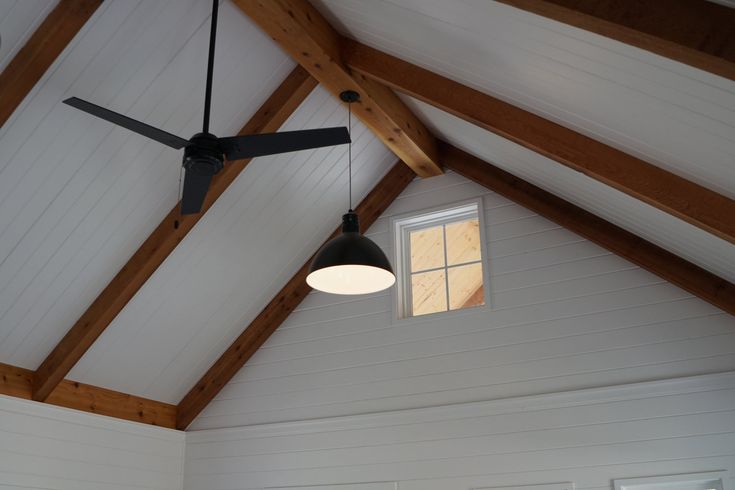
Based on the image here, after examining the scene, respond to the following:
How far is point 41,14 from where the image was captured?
3.72m

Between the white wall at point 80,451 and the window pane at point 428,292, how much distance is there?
2.43m

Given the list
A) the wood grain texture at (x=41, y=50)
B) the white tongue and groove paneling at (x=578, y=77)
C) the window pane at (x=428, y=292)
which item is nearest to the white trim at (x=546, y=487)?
the window pane at (x=428, y=292)

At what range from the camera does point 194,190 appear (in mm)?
3574

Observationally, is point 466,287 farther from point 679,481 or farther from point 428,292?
point 679,481

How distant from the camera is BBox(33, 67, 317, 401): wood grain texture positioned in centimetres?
496

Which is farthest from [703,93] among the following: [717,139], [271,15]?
[271,15]

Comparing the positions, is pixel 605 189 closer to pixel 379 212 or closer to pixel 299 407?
pixel 379 212

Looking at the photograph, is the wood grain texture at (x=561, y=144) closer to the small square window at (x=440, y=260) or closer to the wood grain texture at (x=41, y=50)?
the wood grain texture at (x=41, y=50)

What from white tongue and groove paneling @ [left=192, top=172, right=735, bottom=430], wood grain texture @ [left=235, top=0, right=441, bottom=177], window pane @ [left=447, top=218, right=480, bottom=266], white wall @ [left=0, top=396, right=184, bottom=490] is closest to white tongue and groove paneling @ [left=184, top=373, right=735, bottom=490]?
white tongue and groove paneling @ [left=192, top=172, right=735, bottom=430]

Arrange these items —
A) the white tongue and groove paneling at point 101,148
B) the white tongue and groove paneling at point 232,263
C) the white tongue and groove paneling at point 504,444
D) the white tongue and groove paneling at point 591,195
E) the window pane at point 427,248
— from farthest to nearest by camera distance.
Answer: the window pane at point 427,248 → the white tongue and groove paneling at point 232,263 → the white tongue and groove paneling at point 504,444 → the white tongue and groove paneling at point 591,195 → the white tongue and groove paneling at point 101,148

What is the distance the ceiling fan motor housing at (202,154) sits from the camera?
10.8 feet

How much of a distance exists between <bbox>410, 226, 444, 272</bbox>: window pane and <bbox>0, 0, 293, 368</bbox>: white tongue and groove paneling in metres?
1.94

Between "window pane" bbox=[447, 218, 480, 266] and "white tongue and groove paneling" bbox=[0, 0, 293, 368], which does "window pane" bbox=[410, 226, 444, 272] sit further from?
"white tongue and groove paneling" bbox=[0, 0, 293, 368]

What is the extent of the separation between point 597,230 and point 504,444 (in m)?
1.69
